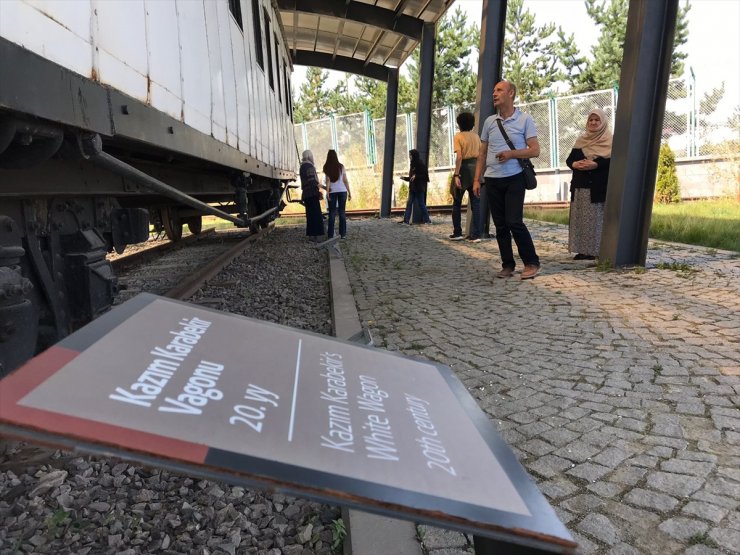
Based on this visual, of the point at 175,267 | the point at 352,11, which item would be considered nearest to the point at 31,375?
the point at 175,267

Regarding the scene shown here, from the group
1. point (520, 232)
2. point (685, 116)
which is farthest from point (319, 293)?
point (685, 116)

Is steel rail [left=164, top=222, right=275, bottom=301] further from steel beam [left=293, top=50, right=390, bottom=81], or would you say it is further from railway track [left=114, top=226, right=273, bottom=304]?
steel beam [left=293, top=50, right=390, bottom=81]

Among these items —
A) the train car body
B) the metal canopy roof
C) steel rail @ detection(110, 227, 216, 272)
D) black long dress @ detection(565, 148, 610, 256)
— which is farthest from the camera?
the metal canopy roof

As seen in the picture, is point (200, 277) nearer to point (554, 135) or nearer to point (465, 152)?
point (465, 152)

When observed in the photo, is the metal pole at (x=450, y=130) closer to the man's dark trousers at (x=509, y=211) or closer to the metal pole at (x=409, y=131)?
the metal pole at (x=409, y=131)

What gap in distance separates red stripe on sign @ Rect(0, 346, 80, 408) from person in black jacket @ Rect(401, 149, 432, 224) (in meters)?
11.7

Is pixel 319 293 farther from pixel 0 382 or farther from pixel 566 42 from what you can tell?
pixel 566 42

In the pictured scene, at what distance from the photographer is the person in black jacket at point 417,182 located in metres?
12.4

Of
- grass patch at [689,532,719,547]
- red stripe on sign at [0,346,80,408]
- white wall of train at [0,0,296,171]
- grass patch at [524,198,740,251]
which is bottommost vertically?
grass patch at [689,532,719,547]

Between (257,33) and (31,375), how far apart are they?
740 cm

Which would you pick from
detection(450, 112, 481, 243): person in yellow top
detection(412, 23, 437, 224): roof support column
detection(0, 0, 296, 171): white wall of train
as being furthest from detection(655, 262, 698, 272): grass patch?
detection(412, 23, 437, 224): roof support column

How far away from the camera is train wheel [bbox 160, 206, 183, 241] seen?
976 centimetres

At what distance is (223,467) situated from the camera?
32.3 inches

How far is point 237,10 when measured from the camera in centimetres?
574
